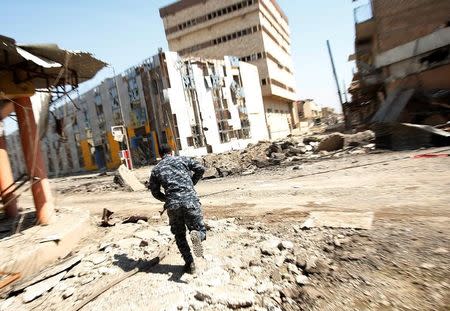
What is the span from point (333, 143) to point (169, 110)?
15847 millimetres

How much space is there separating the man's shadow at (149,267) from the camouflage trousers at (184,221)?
284 mm

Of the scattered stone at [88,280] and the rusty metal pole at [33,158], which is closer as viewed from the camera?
the scattered stone at [88,280]

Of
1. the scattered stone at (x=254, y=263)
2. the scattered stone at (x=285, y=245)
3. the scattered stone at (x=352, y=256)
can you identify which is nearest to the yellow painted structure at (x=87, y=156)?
the scattered stone at (x=285, y=245)

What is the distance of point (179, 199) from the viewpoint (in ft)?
14.8

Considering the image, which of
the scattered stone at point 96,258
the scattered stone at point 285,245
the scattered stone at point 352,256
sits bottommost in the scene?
the scattered stone at point 352,256

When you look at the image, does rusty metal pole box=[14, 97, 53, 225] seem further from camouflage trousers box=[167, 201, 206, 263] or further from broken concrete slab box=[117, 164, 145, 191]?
broken concrete slab box=[117, 164, 145, 191]

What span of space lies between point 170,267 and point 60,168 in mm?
44730

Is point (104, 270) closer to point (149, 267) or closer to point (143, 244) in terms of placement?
point (149, 267)

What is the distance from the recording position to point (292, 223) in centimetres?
607

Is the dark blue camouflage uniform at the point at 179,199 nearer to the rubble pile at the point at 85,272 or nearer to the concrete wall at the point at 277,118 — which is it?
the rubble pile at the point at 85,272

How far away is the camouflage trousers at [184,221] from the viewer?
14.7 ft

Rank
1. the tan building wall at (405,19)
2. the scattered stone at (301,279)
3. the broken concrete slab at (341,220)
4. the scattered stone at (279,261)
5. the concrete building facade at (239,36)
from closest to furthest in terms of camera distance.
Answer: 1. the scattered stone at (301,279)
2. the scattered stone at (279,261)
3. the broken concrete slab at (341,220)
4. the tan building wall at (405,19)
5. the concrete building facade at (239,36)

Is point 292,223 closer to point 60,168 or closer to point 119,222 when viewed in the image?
point 119,222

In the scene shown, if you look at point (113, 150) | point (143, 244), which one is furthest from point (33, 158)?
point (113, 150)
